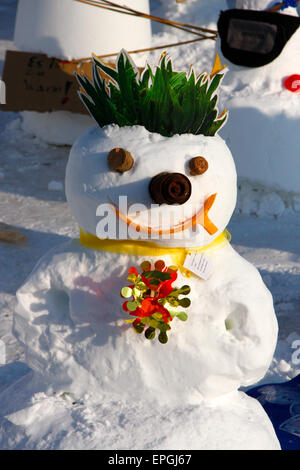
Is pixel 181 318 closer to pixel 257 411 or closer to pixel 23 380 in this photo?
pixel 257 411

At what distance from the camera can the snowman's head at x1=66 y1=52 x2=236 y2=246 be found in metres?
2.09

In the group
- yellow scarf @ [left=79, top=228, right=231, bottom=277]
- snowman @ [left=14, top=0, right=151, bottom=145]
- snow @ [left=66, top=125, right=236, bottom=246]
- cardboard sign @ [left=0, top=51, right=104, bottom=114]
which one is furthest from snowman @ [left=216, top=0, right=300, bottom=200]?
yellow scarf @ [left=79, top=228, right=231, bottom=277]

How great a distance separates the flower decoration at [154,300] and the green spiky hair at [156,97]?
47 centimetres

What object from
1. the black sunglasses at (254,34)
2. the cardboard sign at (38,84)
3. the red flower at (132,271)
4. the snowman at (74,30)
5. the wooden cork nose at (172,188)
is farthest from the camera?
the cardboard sign at (38,84)

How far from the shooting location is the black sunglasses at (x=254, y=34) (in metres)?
4.60

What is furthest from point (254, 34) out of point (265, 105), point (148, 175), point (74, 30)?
point (148, 175)

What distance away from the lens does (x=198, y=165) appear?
2072 mm

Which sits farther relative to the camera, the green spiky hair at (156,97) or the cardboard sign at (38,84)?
the cardboard sign at (38,84)

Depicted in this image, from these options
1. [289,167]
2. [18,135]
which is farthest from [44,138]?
[289,167]

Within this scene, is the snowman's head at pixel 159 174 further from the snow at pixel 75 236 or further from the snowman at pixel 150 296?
the snow at pixel 75 236

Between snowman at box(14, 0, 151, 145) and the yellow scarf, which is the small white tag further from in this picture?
snowman at box(14, 0, 151, 145)

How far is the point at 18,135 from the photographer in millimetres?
7023

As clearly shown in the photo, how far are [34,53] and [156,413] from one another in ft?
16.1

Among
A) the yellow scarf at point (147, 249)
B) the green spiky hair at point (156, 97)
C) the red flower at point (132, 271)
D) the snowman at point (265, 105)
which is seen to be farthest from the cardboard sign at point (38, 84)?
the red flower at point (132, 271)
